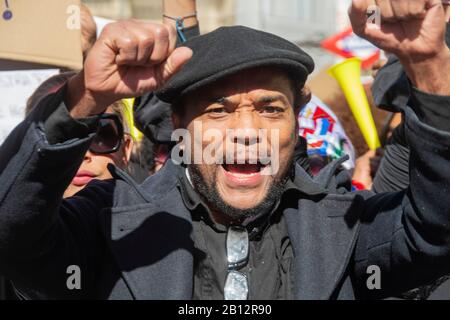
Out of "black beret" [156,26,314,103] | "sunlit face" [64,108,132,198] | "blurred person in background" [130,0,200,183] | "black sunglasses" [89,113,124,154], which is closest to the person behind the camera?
"black beret" [156,26,314,103]

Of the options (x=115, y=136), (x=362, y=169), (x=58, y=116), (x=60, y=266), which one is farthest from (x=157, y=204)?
(x=362, y=169)

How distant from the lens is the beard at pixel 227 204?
239 centimetres

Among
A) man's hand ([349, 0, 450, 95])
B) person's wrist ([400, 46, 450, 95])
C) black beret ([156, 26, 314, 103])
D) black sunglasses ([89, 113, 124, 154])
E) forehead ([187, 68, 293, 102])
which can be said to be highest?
man's hand ([349, 0, 450, 95])

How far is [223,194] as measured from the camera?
95.3 inches

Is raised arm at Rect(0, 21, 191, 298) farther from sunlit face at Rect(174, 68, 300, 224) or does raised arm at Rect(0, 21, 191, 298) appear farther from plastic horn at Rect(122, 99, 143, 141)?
plastic horn at Rect(122, 99, 143, 141)

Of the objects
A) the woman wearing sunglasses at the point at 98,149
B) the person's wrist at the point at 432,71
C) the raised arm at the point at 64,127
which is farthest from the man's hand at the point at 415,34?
the woman wearing sunglasses at the point at 98,149

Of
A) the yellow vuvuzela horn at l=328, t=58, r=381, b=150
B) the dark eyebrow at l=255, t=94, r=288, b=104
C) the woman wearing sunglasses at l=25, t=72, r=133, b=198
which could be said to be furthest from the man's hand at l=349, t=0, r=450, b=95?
the yellow vuvuzela horn at l=328, t=58, r=381, b=150

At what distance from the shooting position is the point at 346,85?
442 cm

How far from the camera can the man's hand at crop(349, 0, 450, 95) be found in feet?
6.09

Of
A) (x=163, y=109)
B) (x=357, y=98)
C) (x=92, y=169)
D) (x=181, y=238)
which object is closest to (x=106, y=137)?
(x=92, y=169)

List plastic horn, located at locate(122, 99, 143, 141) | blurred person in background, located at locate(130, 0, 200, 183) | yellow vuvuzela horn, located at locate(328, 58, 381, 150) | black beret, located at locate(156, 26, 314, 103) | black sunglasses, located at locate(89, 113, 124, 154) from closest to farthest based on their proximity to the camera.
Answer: black beret, located at locate(156, 26, 314, 103)
black sunglasses, located at locate(89, 113, 124, 154)
blurred person in background, located at locate(130, 0, 200, 183)
plastic horn, located at locate(122, 99, 143, 141)
yellow vuvuzela horn, located at locate(328, 58, 381, 150)

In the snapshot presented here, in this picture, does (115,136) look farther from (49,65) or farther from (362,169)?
(362,169)

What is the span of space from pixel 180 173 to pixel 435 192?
81 centimetres

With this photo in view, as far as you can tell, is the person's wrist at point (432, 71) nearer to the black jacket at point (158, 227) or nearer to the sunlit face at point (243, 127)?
the black jacket at point (158, 227)
